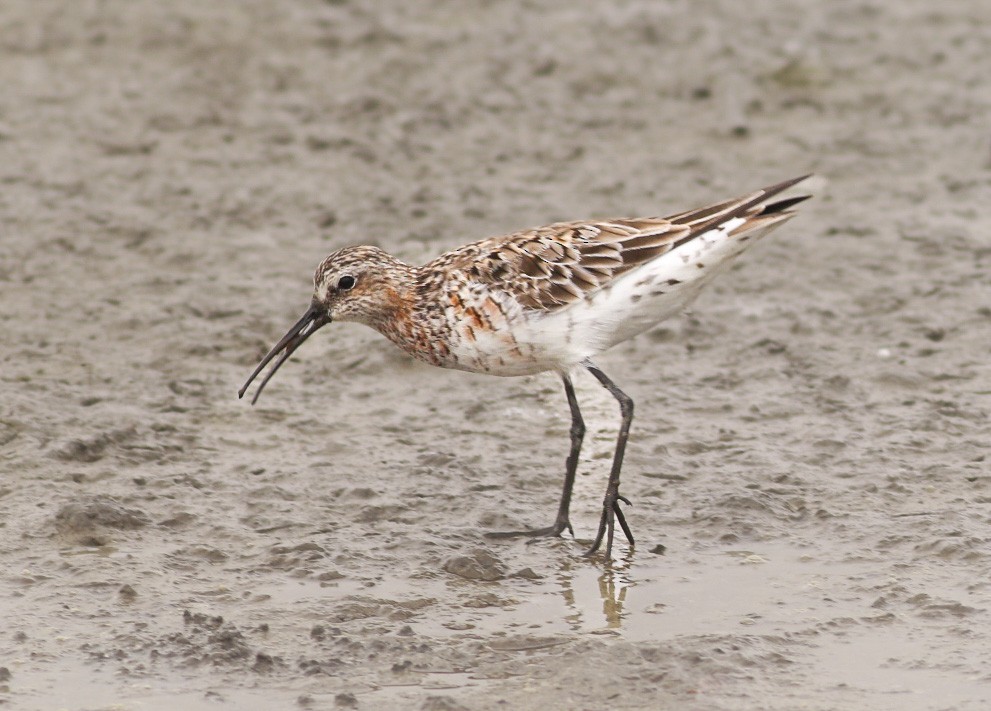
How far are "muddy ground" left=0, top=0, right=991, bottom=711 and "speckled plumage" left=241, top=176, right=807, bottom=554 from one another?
2.43 feet

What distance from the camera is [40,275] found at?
972 cm

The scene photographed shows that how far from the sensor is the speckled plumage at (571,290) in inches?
281

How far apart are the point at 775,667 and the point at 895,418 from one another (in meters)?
2.56

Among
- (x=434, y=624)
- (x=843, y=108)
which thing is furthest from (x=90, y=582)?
(x=843, y=108)

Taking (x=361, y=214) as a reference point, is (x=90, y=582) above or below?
below

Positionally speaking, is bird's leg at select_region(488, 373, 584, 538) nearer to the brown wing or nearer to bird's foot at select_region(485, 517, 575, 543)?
bird's foot at select_region(485, 517, 575, 543)

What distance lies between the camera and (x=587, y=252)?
23.9 feet

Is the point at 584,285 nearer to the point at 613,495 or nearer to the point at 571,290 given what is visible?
the point at 571,290

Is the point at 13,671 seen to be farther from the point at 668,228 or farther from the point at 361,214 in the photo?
the point at 361,214

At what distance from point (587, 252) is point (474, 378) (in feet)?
5.86

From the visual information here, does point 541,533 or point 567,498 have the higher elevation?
point 567,498

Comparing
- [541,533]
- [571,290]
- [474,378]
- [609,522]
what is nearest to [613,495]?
[609,522]

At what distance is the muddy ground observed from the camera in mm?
6152

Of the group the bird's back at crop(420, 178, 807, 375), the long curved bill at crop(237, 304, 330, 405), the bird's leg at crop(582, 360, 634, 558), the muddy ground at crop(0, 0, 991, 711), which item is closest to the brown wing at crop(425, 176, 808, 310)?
the bird's back at crop(420, 178, 807, 375)
